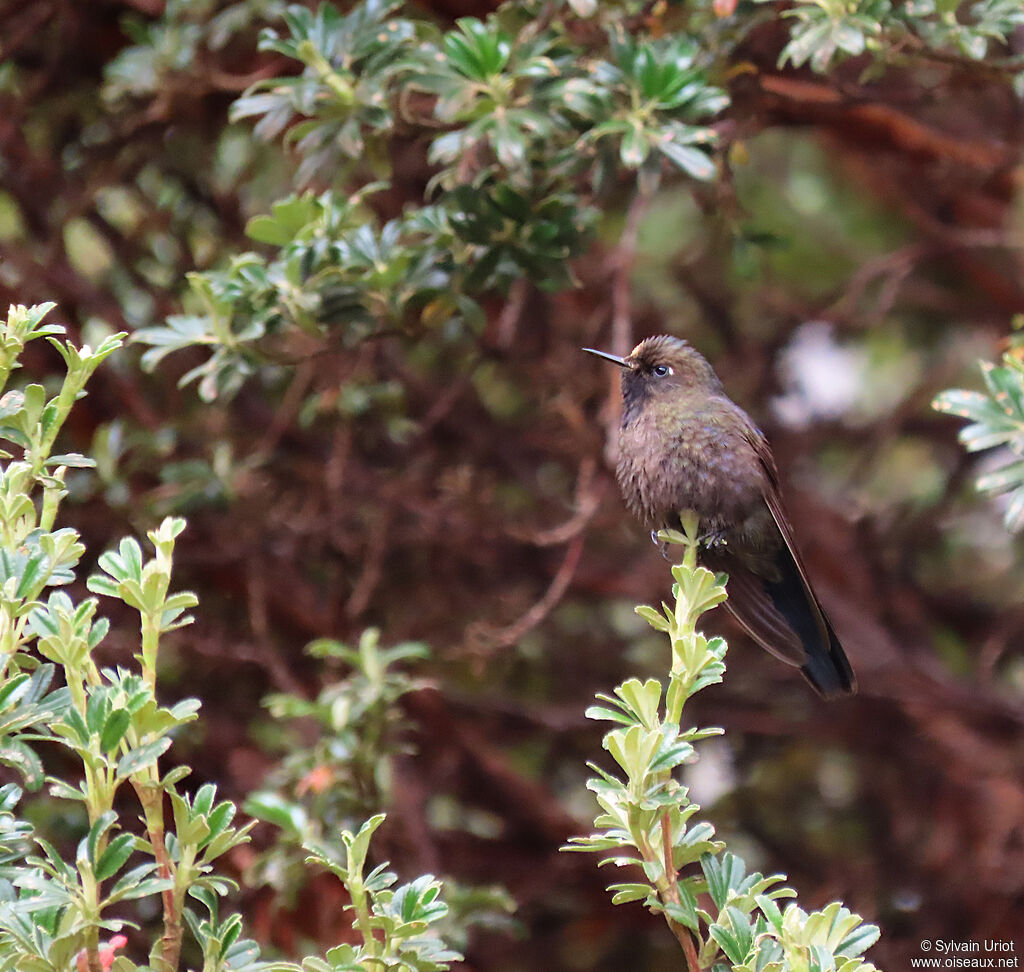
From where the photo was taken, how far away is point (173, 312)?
3.79 metres

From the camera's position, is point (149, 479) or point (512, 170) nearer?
point (512, 170)

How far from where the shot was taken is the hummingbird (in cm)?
262

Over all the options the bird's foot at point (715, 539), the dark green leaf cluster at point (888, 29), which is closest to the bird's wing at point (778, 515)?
the bird's foot at point (715, 539)

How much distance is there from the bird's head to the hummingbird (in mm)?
54

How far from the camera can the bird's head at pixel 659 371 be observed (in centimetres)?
289

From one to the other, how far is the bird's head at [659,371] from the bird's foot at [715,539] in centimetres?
35

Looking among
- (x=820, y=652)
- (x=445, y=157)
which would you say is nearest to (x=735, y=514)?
(x=820, y=652)

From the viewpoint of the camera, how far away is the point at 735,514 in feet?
8.85

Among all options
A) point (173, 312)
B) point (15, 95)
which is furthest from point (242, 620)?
point (15, 95)

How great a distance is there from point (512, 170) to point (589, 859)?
87.8 inches

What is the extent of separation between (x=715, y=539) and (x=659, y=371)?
44 cm

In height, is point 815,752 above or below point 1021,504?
below

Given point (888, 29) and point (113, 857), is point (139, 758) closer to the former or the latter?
point (113, 857)

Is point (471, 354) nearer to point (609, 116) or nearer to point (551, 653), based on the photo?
point (551, 653)
